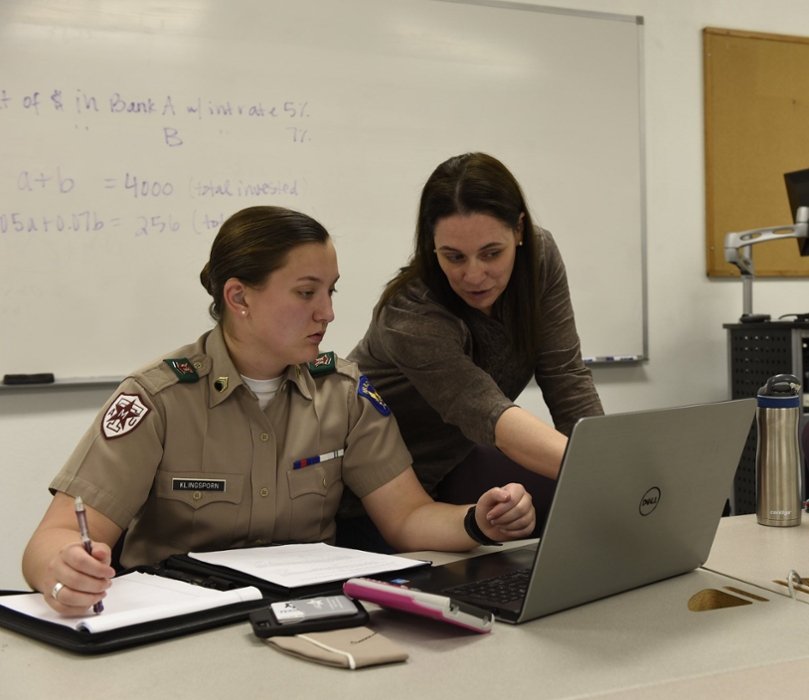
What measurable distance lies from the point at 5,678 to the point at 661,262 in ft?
9.27

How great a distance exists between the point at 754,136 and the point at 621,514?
2.81m

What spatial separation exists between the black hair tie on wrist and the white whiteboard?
1629mm

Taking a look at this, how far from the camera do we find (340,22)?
2.71 metres

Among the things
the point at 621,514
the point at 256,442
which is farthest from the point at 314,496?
the point at 621,514

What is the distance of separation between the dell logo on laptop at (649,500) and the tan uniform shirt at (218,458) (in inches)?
21.5

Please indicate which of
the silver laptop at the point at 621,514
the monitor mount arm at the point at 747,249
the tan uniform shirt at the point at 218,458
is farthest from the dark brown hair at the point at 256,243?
the monitor mount arm at the point at 747,249

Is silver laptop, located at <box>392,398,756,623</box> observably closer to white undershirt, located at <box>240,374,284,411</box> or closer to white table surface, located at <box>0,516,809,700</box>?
white table surface, located at <box>0,516,809,700</box>

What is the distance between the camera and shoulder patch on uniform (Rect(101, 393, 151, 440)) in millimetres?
1187

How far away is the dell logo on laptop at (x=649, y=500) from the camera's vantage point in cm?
89

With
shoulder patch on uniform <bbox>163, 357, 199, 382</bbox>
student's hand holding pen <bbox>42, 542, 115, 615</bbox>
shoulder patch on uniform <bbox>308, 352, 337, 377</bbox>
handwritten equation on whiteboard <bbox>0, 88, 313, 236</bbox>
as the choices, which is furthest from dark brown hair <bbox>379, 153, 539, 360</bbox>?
handwritten equation on whiteboard <bbox>0, 88, 313, 236</bbox>

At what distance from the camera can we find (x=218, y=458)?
1.27 meters

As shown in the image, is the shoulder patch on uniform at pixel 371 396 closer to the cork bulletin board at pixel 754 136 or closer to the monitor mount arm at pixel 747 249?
the monitor mount arm at pixel 747 249

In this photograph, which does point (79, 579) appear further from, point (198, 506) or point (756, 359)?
point (756, 359)

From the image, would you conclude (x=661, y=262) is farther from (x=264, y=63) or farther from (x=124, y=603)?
(x=124, y=603)
